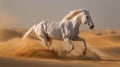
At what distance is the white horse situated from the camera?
1596cm

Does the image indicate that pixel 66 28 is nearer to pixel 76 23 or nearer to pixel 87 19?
pixel 76 23

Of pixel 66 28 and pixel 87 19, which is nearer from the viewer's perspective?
pixel 87 19

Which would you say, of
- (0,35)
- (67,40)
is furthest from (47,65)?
(0,35)

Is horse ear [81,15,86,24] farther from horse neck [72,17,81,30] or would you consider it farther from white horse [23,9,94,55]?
horse neck [72,17,81,30]

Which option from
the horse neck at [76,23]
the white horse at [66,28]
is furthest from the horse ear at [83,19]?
the horse neck at [76,23]

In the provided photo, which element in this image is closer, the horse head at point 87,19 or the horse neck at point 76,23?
the horse head at point 87,19

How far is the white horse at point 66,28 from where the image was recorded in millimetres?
15961

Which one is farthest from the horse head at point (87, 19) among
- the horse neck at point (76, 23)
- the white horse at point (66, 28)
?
the horse neck at point (76, 23)

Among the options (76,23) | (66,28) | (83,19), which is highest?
(83,19)

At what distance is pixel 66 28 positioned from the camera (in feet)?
52.9

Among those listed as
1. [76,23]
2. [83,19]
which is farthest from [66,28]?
[83,19]

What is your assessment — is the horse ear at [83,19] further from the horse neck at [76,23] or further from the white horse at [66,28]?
the horse neck at [76,23]

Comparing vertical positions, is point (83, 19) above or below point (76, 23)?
above

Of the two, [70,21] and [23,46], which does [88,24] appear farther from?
[23,46]
